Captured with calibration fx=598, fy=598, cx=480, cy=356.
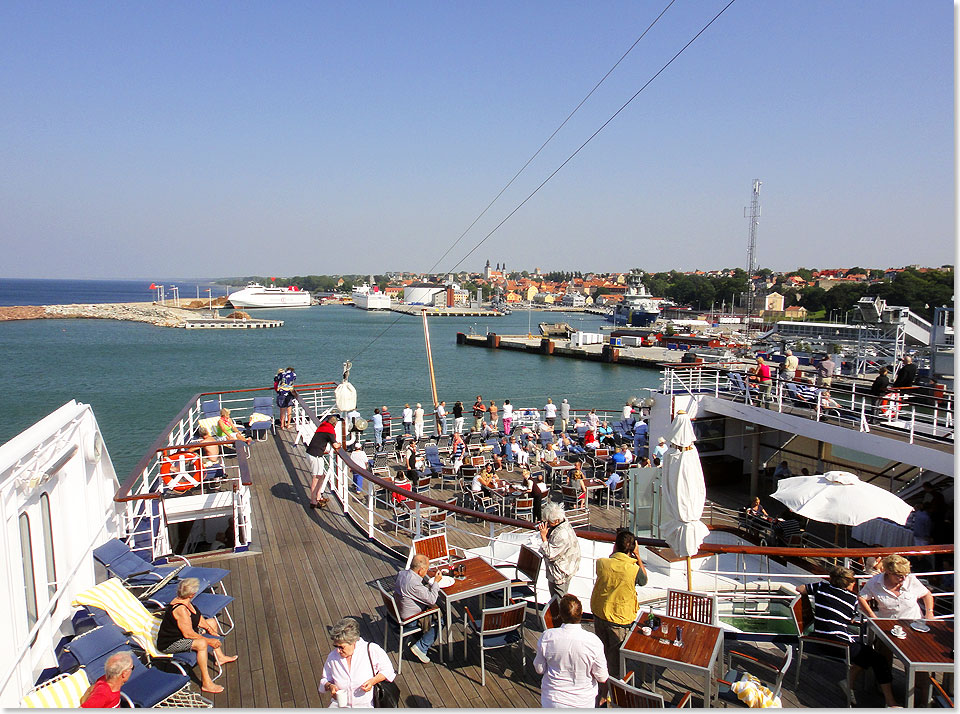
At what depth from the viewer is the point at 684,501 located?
179 inches

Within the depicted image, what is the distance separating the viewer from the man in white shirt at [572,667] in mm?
3162

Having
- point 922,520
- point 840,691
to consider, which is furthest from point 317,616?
point 922,520

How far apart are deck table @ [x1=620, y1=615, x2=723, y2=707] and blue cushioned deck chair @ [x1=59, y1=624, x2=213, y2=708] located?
8.60 feet

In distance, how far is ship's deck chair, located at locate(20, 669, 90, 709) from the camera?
3170 mm

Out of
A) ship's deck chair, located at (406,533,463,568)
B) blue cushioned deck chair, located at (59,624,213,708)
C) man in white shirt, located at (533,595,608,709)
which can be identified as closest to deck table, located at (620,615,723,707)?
man in white shirt, located at (533,595,608,709)

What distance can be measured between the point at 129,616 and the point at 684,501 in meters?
4.04

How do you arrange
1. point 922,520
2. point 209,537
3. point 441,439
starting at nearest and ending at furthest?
point 922,520 → point 209,537 → point 441,439

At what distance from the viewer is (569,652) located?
10.4 feet

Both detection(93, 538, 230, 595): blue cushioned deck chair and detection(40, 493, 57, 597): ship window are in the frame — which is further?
detection(93, 538, 230, 595): blue cushioned deck chair

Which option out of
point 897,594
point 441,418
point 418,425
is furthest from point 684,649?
point 441,418

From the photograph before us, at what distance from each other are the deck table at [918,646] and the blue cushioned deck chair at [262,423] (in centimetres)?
998

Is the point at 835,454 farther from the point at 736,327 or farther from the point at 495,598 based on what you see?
the point at 736,327

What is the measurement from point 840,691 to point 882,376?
8651 millimetres

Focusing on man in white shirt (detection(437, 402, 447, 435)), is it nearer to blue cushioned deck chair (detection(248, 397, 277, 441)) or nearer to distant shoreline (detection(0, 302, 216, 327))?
blue cushioned deck chair (detection(248, 397, 277, 441))
